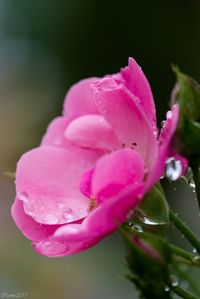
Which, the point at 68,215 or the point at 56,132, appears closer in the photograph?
the point at 68,215

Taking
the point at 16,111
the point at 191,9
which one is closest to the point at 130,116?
the point at 16,111

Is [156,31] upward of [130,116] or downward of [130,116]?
downward

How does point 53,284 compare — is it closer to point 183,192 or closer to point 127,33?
point 183,192

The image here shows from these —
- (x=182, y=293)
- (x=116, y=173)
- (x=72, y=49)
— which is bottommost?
(x=72, y=49)

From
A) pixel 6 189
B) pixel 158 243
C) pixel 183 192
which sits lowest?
pixel 183 192

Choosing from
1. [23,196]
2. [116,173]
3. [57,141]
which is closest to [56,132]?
[57,141]

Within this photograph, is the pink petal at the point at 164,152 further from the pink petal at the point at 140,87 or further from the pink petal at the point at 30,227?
the pink petal at the point at 30,227

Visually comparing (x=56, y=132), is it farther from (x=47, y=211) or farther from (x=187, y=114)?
(x=187, y=114)
